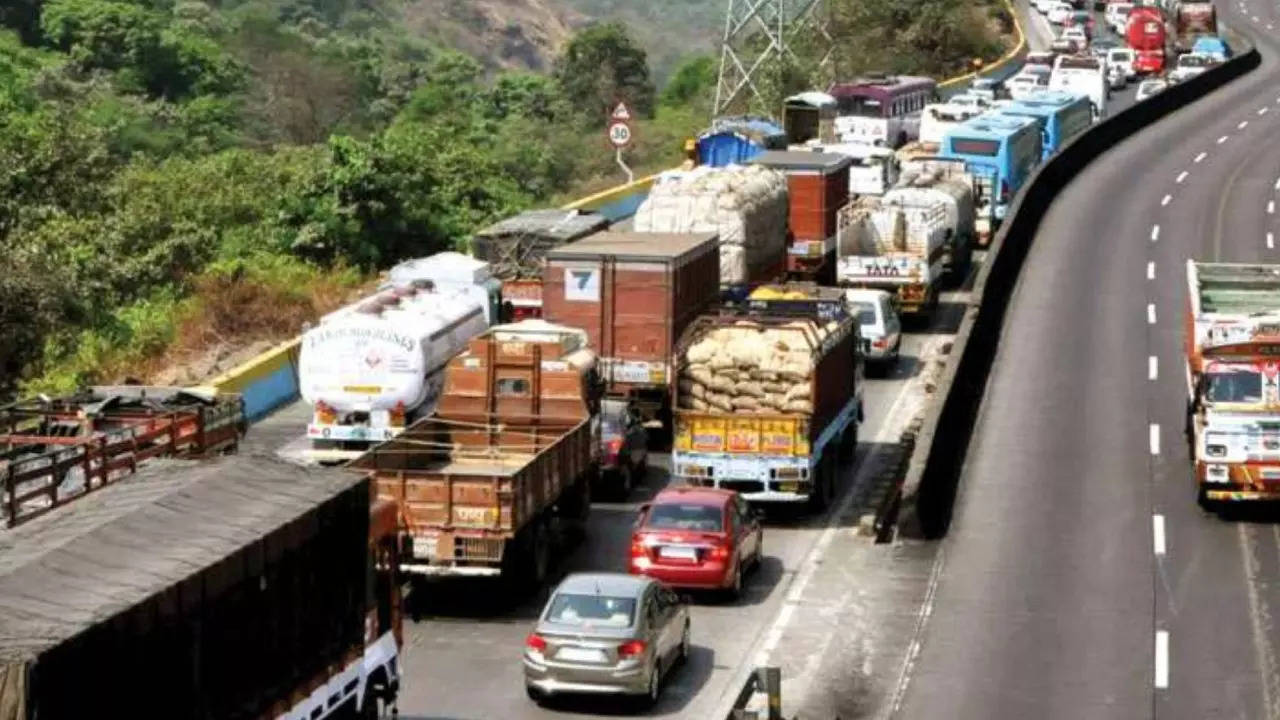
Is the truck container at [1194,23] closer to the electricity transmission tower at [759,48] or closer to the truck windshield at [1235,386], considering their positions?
the electricity transmission tower at [759,48]

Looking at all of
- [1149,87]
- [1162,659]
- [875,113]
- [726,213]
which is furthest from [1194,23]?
[1162,659]

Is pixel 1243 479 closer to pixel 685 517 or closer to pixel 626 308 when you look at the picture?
pixel 685 517

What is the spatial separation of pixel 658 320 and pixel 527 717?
13830 mm

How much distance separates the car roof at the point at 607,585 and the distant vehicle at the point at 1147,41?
82836 millimetres

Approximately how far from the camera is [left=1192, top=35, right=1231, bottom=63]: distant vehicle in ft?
341

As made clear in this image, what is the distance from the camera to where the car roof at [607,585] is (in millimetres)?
26141

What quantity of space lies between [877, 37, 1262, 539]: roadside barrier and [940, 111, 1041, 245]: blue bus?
2.27 feet

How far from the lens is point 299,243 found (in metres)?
54.7

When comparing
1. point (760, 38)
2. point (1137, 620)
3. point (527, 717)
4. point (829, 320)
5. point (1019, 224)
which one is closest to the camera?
point (527, 717)

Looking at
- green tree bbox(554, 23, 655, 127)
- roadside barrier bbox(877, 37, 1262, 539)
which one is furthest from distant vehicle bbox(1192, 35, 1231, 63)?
green tree bbox(554, 23, 655, 127)

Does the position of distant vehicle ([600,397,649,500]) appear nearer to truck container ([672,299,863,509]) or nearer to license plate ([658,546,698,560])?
truck container ([672,299,863,509])

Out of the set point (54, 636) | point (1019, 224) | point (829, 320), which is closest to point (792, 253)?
point (1019, 224)

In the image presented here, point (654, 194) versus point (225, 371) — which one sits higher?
point (654, 194)

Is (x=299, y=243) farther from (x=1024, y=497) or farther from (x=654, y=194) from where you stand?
(x=1024, y=497)
